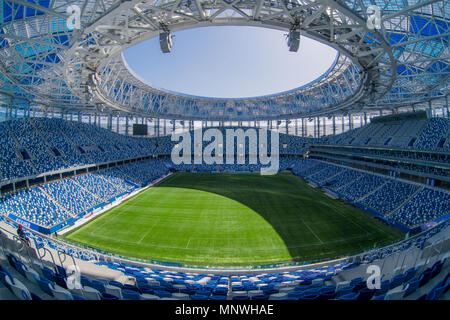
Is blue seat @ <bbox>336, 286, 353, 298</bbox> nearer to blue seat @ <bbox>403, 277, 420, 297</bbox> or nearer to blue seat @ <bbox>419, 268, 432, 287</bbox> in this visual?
blue seat @ <bbox>403, 277, 420, 297</bbox>

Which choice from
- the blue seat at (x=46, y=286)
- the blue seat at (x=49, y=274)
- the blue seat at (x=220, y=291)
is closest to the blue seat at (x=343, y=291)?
the blue seat at (x=220, y=291)

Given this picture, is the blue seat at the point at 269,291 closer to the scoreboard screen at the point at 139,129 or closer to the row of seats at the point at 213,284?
the row of seats at the point at 213,284

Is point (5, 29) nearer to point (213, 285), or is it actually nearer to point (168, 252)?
point (168, 252)

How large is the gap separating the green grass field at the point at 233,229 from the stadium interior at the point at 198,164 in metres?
0.60

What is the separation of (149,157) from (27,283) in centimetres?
4788

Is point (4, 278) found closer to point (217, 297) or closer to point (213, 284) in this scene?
point (217, 297)

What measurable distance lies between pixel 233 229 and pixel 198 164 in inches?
1458

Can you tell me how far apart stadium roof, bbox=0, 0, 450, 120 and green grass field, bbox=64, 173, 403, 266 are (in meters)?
14.8

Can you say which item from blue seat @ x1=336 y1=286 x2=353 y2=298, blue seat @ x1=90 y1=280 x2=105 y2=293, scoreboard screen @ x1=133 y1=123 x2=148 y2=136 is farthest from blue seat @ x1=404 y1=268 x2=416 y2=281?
scoreboard screen @ x1=133 y1=123 x2=148 y2=136

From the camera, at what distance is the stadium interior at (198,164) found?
31.4ft

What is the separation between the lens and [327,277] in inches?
435

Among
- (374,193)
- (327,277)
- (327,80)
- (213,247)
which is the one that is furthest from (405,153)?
(213,247)

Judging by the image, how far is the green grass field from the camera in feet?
53.3

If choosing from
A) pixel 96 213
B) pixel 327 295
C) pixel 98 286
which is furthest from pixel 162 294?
pixel 96 213
